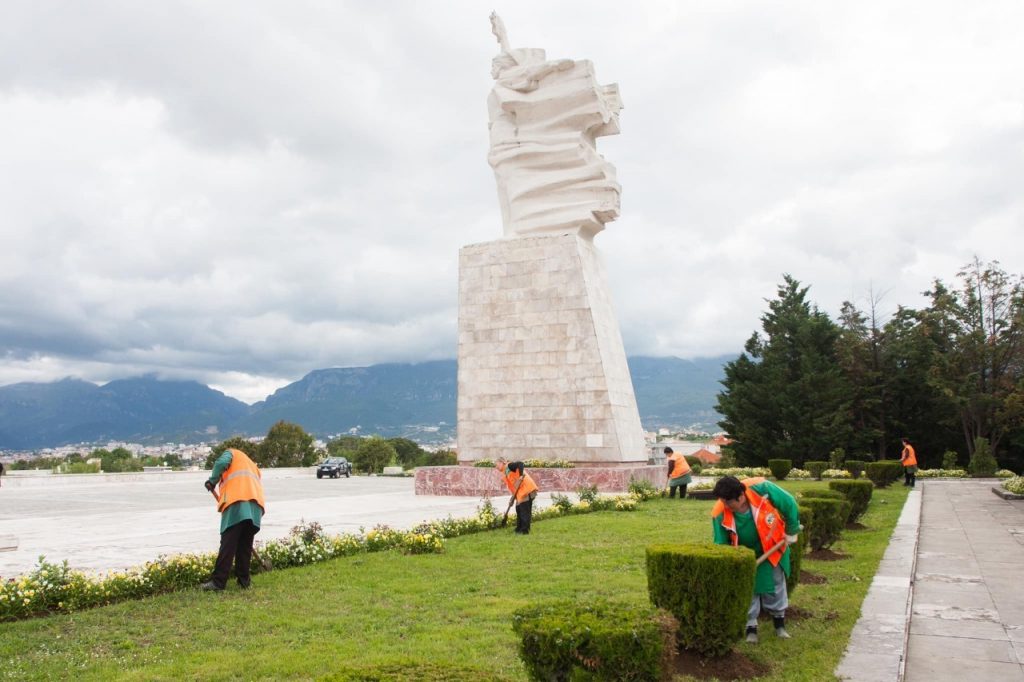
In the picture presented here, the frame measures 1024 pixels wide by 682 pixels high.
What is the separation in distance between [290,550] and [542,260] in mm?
12046

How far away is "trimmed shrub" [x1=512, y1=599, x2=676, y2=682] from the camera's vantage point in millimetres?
3367

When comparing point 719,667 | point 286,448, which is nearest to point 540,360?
point 719,667

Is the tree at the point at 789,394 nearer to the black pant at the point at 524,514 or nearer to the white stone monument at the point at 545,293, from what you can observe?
the white stone monument at the point at 545,293

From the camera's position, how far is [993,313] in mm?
28734

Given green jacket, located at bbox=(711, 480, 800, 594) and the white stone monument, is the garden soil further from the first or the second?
the white stone monument

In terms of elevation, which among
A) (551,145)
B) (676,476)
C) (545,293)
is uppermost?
(551,145)

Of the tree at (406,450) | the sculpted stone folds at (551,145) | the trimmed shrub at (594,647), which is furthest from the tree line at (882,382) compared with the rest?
the tree at (406,450)

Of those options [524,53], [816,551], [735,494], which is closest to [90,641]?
[735,494]

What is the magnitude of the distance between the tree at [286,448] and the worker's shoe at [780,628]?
1844 inches

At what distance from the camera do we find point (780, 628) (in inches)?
202

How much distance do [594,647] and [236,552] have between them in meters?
4.39

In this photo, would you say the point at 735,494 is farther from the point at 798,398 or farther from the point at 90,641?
the point at 798,398

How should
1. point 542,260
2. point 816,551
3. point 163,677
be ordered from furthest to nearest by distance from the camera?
point 542,260, point 816,551, point 163,677

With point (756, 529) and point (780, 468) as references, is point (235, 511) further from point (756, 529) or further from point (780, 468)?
point (780, 468)
